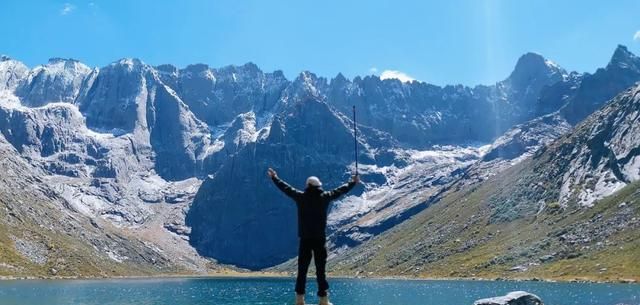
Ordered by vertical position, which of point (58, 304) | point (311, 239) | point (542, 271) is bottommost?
point (542, 271)

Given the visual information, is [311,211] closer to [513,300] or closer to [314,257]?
[314,257]

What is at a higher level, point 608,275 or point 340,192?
point 340,192

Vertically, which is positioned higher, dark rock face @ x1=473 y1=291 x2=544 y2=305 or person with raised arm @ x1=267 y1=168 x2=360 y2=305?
person with raised arm @ x1=267 y1=168 x2=360 y2=305

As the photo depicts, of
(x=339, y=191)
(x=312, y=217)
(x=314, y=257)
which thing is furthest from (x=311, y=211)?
(x=314, y=257)

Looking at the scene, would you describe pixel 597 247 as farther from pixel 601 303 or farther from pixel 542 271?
pixel 601 303

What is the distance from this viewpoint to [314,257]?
62.1 ft

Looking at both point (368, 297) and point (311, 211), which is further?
point (368, 297)

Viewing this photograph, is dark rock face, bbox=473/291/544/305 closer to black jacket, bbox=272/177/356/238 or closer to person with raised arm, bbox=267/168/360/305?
person with raised arm, bbox=267/168/360/305

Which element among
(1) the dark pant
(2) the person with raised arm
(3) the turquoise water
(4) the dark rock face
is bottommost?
(3) the turquoise water

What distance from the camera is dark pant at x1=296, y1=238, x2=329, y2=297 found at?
61.5 feet

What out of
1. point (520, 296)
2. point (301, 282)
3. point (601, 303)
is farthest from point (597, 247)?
point (301, 282)

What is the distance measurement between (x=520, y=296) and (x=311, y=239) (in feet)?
64.8

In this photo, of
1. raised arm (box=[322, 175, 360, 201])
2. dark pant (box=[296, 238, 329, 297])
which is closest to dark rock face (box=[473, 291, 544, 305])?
dark pant (box=[296, 238, 329, 297])

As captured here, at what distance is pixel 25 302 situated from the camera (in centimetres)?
11175
